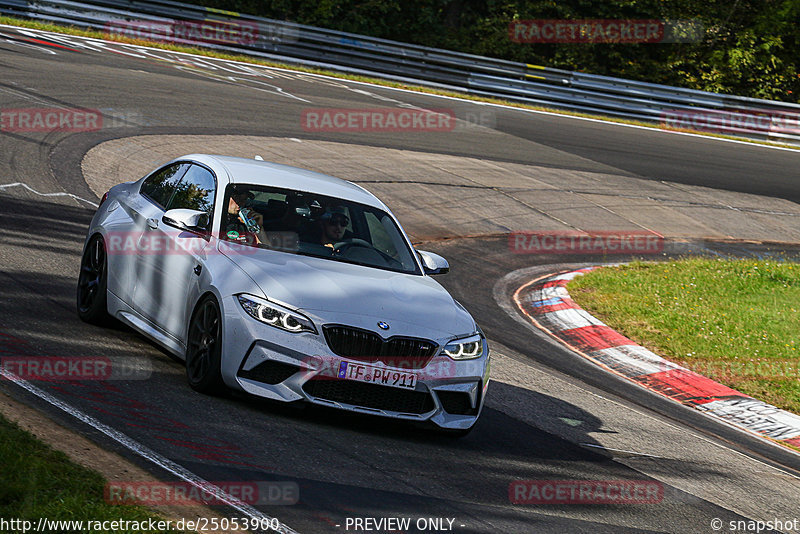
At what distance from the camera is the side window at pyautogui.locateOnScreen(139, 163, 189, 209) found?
8.20 metres

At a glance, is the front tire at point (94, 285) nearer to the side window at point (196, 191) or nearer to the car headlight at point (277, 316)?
the side window at point (196, 191)

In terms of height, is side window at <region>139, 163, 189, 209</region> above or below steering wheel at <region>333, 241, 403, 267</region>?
above

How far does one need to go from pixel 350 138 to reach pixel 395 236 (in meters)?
12.9

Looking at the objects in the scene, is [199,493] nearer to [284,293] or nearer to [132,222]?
[284,293]

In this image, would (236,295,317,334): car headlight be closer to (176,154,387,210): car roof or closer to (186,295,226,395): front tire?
(186,295,226,395): front tire

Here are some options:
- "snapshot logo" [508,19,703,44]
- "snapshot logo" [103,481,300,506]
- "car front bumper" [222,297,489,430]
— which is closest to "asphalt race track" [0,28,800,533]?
"snapshot logo" [103,481,300,506]

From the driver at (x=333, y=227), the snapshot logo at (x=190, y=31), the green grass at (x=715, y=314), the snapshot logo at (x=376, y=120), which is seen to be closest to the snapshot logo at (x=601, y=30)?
the snapshot logo at (x=190, y=31)

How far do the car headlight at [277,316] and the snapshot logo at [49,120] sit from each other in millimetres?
10611

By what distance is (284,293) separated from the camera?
6.55m

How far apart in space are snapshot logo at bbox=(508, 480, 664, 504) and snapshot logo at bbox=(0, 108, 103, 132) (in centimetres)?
1197

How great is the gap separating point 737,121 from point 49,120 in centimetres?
2229

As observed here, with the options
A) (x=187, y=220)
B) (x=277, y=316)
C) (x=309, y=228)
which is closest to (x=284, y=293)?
(x=277, y=316)

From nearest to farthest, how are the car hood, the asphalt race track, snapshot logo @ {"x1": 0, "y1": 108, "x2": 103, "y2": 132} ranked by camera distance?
the asphalt race track → the car hood → snapshot logo @ {"x1": 0, "y1": 108, "x2": 103, "y2": 132}

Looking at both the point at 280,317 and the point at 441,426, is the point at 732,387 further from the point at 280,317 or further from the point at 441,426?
the point at 280,317
